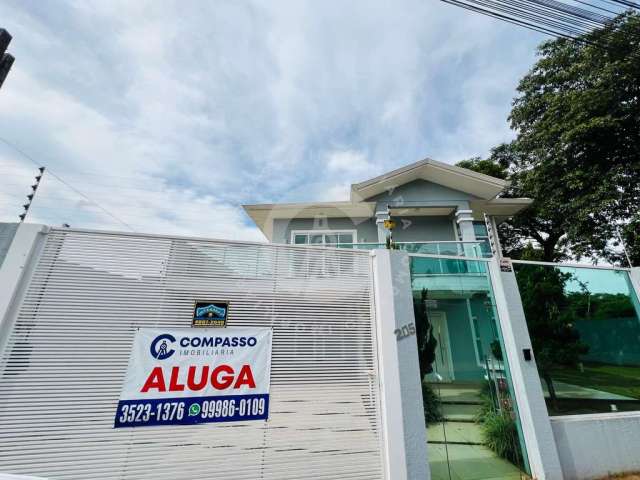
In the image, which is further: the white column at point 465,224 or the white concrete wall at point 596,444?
the white column at point 465,224

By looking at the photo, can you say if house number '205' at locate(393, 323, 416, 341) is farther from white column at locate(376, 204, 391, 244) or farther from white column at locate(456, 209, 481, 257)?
white column at locate(456, 209, 481, 257)

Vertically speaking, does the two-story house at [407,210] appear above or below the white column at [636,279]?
above

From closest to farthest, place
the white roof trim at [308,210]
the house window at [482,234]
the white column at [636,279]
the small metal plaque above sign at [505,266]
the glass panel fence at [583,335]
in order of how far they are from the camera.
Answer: the glass panel fence at [583,335], the small metal plaque above sign at [505,266], the white column at [636,279], the house window at [482,234], the white roof trim at [308,210]

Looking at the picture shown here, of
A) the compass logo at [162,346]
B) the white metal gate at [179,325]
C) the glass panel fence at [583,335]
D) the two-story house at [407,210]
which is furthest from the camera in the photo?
the two-story house at [407,210]

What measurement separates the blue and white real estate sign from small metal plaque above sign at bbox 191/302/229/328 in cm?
6

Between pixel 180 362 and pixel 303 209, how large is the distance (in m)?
7.03

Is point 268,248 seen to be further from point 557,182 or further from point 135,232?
point 557,182

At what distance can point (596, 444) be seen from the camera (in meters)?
3.42

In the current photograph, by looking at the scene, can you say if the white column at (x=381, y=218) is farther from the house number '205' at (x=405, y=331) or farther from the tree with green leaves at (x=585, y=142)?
the tree with green leaves at (x=585, y=142)

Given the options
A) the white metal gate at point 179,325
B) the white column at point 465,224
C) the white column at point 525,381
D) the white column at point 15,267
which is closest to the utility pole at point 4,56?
the white column at point 15,267

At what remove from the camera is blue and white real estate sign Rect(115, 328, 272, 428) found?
242 cm

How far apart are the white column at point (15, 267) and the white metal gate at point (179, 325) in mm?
69

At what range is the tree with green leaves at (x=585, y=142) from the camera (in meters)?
9.53

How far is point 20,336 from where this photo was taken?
2316 millimetres
